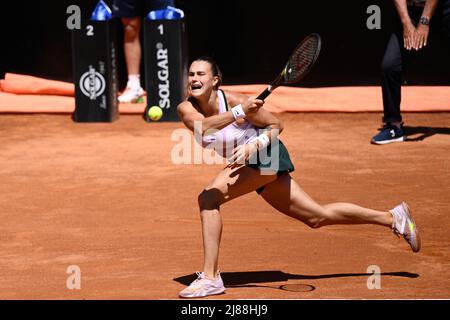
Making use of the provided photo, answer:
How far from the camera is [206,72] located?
5.69 m

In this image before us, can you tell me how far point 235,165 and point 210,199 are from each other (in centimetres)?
22

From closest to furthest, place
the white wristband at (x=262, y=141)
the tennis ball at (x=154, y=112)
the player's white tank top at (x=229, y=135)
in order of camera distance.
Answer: the white wristband at (x=262, y=141)
the player's white tank top at (x=229, y=135)
the tennis ball at (x=154, y=112)

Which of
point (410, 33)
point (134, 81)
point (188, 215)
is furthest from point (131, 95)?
point (188, 215)

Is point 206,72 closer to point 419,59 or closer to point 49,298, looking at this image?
point 49,298

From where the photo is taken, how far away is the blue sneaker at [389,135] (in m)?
9.51

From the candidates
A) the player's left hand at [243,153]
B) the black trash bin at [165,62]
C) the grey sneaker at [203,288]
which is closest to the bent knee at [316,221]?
the player's left hand at [243,153]

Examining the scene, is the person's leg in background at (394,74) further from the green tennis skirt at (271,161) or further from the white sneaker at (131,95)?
the green tennis skirt at (271,161)

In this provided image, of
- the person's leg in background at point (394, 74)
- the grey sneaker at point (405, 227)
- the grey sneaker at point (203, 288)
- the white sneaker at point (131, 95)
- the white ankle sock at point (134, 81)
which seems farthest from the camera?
the white sneaker at point (131, 95)

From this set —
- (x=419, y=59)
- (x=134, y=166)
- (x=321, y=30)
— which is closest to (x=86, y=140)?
(x=134, y=166)

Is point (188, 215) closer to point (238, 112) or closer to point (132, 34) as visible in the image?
point (238, 112)

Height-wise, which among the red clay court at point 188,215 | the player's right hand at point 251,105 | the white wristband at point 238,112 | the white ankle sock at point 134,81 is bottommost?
the red clay court at point 188,215

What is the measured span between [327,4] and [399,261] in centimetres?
653

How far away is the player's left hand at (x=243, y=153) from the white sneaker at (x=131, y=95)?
584 cm

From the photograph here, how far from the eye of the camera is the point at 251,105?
5469 mm
